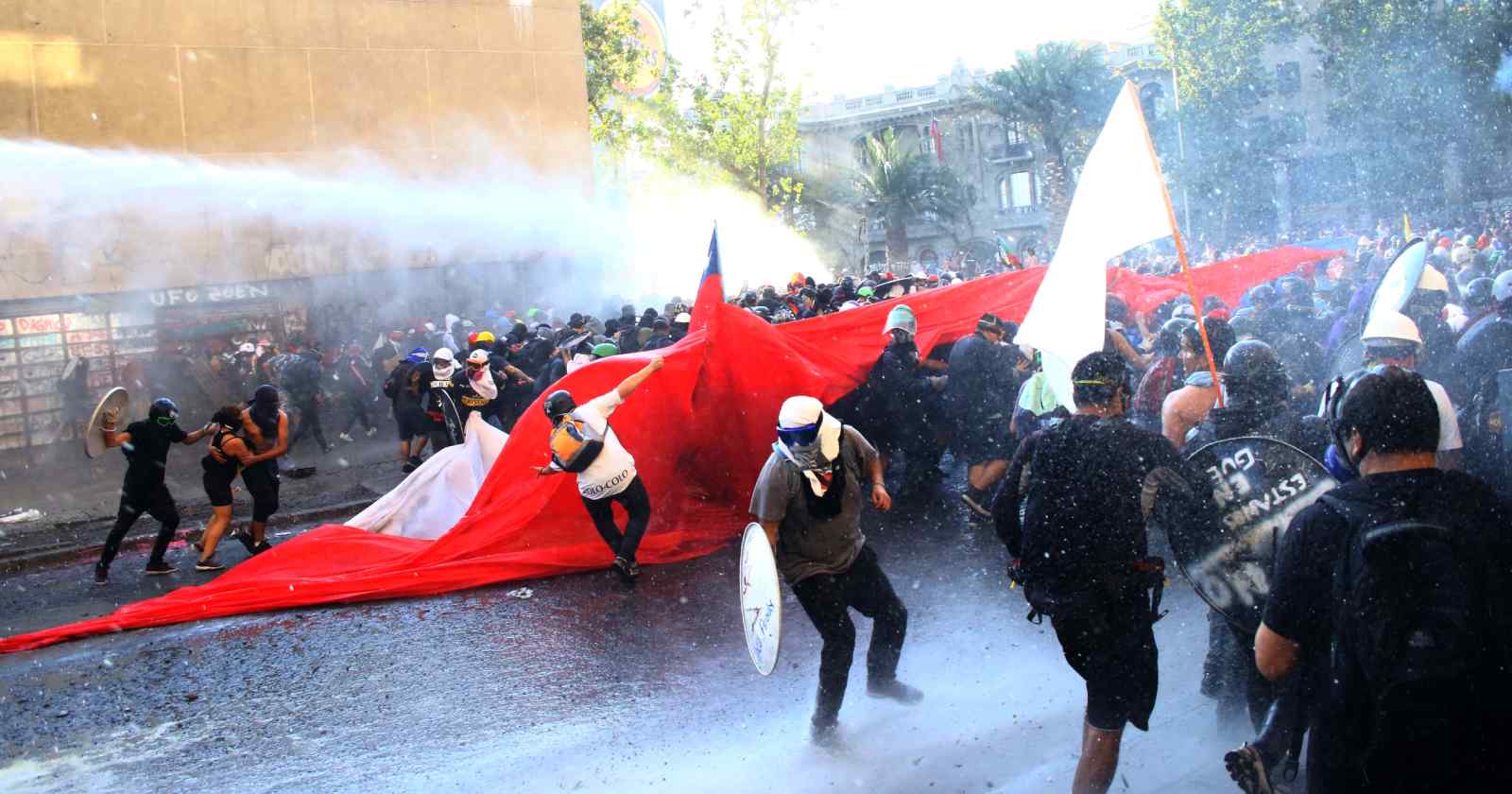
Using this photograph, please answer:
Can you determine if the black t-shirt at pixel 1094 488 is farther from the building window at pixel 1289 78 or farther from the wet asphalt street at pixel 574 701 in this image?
the building window at pixel 1289 78

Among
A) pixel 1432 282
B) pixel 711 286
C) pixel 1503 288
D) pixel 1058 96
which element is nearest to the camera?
pixel 1503 288

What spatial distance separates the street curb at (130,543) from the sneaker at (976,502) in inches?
255

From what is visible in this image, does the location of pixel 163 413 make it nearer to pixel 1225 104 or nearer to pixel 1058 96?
pixel 1225 104

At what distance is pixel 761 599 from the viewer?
482cm

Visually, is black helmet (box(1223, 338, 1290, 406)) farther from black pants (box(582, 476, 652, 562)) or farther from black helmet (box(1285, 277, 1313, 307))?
black helmet (box(1285, 277, 1313, 307))

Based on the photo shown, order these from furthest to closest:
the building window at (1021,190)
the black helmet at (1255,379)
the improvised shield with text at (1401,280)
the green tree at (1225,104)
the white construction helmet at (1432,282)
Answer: the building window at (1021,190) → the green tree at (1225,104) → the white construction helmet at (1432,282) → the improvised shield with text at (1401,280) → the black helmet at (1255,379)

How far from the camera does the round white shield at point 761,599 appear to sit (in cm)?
464

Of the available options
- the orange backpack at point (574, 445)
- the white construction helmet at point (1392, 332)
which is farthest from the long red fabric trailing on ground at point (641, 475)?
the white construction helmet at point (1392, 332)

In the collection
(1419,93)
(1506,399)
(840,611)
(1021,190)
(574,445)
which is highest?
(1021,190)

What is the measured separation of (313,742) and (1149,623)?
398 centimetres

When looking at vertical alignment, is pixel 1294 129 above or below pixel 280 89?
above

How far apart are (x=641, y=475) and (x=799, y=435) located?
4.00m

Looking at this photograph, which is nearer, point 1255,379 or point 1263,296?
point 1255,379

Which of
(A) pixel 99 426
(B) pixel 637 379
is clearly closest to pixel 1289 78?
(B) pixel 637 379
